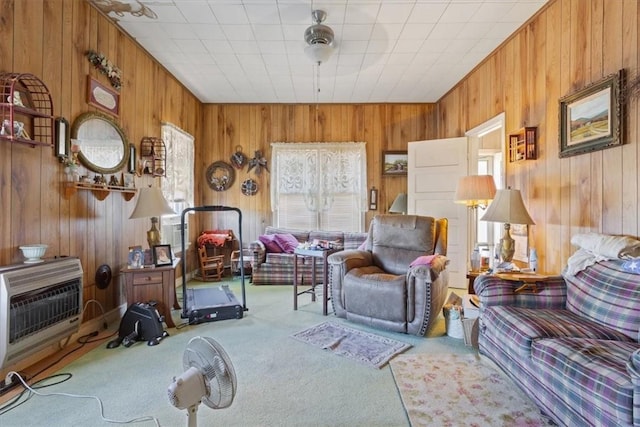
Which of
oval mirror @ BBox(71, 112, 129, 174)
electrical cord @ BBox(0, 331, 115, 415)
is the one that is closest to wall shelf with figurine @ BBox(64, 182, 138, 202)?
oval mirror @ BBox(71, 112, 129, 174)

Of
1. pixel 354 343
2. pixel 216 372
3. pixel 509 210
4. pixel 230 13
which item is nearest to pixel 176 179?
pixel 230 13

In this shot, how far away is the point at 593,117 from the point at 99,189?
3964 mm

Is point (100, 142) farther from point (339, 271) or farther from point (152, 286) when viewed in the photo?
point (339, 271)

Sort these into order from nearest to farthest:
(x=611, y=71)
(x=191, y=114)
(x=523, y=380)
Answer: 1. (x=523, y=380)
2. (x=611, y=71)
3. (x=191, y=114)

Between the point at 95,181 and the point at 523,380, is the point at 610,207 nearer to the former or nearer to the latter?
the point at 523,380

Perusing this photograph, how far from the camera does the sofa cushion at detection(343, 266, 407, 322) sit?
9.54 feet

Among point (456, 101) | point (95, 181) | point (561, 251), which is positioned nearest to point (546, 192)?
point (561, 251)

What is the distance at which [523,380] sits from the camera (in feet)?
6.02

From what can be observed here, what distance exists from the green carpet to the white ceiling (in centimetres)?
283

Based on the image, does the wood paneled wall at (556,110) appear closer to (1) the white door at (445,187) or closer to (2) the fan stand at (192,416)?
(1) the white door at (445,187)

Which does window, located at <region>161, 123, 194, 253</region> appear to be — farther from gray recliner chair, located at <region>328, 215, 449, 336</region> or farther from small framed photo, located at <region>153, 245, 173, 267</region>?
gray recliner chair, located at <region>328, 215, 449, 336</region>

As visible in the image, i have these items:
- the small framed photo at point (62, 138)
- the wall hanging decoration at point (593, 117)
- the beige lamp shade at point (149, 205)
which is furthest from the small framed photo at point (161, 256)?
the wall hanging decoration at point (593, 117)

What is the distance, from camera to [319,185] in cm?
566

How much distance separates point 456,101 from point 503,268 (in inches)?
118
